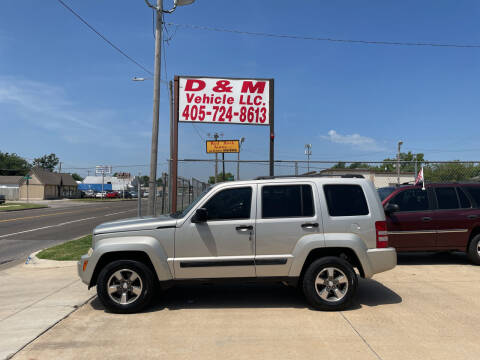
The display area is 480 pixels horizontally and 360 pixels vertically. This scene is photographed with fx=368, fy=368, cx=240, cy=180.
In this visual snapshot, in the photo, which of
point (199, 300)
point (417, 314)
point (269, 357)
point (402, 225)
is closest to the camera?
point (269, 357)

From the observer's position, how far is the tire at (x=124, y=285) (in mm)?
4938

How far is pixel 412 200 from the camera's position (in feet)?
26.3

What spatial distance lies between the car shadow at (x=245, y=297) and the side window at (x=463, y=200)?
305cm

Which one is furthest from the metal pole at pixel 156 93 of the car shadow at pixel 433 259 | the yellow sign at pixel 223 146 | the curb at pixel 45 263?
the yellow sign at pixel 223 146

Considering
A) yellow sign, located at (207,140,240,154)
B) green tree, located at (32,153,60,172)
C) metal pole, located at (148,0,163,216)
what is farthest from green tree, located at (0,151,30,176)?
metal pole, located at (148,0,163,216)

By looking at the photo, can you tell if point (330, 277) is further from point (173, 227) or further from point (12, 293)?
point (12, 293)

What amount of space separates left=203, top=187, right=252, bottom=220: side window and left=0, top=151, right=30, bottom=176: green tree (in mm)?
102969

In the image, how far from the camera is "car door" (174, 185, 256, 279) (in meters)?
4.97

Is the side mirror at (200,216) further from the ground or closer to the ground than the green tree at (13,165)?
closer to the ground

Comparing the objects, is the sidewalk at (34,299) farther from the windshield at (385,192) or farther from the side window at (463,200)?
the side window at (463,200)

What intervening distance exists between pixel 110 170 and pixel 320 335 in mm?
74043

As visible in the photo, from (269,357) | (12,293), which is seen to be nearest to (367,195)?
(269,357)

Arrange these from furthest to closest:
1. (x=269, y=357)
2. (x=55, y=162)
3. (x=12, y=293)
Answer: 1. (x=55, y=162)
2. (x=12, y=293)
3. (x=269, y=357)

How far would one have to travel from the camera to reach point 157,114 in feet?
40.4
